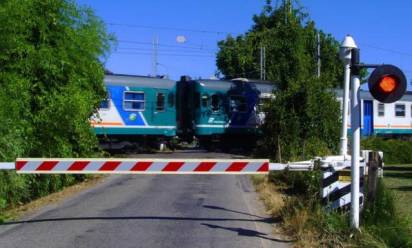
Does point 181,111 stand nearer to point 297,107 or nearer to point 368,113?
point 297,107

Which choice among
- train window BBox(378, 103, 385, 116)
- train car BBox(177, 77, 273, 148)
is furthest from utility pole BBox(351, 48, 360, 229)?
train window BBox(378, 103, 385, 116)

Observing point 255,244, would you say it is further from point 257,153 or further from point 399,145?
point 399,145

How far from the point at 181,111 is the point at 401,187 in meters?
15.3

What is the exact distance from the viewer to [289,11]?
96.3 feet

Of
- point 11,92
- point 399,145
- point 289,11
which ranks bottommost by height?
point 399,145

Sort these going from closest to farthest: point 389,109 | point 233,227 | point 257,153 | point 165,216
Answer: point 233,227
point 165,216
point 257,153
point 389,109

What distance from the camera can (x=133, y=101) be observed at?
1071 inches

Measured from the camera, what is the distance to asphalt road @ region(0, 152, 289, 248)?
865cm

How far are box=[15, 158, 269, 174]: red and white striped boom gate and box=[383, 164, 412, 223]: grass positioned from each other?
303 cm

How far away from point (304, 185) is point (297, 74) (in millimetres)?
11453

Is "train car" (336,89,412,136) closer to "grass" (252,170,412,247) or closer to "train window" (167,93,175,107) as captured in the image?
"train window" (167,93,175,107)

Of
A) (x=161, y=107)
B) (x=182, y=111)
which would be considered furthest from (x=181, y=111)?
(x=161, y=107)

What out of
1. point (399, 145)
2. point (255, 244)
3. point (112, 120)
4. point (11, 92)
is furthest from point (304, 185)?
point (399, 145)

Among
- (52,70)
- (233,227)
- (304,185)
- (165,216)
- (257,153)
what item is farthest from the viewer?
(257,153)
